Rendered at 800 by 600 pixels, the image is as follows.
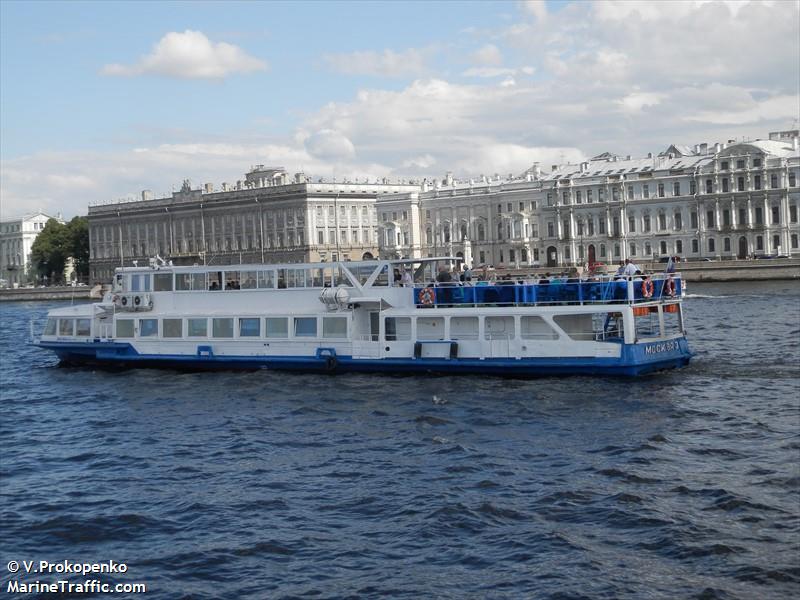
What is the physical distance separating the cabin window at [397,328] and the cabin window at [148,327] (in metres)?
7.30

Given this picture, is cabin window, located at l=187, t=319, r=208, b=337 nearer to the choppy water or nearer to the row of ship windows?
the row of ship windows

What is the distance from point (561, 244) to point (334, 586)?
8892 cm

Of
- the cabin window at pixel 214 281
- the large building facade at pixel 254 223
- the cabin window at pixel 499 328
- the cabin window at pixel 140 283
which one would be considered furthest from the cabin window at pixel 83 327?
the large building facade at pixel 254 223

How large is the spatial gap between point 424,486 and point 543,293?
1125cm

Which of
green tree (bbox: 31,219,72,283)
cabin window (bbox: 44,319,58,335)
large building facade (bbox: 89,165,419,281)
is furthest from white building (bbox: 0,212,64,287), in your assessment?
cabin window (bbox: 44,319,58,335)

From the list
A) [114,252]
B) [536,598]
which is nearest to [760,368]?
[536,598]

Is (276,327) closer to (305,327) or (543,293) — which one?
(305,327)

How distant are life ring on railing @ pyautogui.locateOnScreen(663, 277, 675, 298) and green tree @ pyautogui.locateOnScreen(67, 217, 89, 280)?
110417mm

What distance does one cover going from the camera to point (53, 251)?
12950 centimetres

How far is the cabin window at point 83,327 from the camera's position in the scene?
33.9 m

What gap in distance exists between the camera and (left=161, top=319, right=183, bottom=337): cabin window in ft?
104

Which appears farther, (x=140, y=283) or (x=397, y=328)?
(x=140, y=283)

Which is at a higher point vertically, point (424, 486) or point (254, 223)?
point (254, 223)

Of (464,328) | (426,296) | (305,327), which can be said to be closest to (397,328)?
(426,296)
